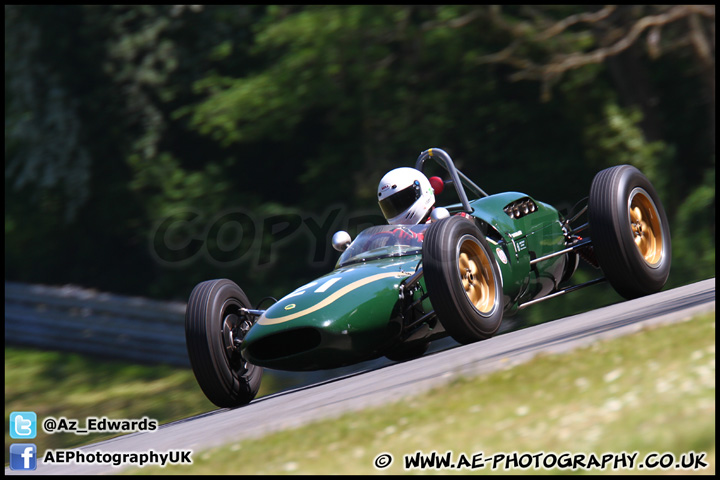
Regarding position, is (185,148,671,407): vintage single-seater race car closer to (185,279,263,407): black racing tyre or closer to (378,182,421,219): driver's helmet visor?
(185,279,263,407): black racing tyre

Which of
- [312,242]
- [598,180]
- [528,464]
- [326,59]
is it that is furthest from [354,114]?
[528,464]

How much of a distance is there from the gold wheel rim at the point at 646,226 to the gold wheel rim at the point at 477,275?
6.03 feet

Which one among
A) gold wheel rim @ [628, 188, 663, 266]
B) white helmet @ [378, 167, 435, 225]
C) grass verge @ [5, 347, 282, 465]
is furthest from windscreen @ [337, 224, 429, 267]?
grass verge @ [5, 347, 282, 465]

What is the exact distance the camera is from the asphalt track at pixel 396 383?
5.57 m

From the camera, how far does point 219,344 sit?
7578 millimetres

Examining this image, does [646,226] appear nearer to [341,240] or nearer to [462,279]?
[462,279]

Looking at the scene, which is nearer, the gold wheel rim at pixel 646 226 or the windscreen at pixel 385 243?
the windscreen at pixel 385 243

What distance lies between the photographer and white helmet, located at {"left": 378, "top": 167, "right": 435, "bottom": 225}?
8555mm

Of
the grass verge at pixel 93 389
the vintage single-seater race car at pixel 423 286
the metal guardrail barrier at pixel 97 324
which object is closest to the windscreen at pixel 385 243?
the vintage single-seater race car at pixel 423 286

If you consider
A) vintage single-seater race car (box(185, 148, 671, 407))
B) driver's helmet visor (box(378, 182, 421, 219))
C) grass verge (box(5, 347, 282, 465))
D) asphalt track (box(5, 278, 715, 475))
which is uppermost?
driver's helmet visor (box(378, 182, 421, 219))

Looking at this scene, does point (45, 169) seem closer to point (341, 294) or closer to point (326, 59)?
point (326, 59)

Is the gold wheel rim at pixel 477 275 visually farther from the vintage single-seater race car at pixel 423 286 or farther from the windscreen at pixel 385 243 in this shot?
the windscreen at pixel 385 243

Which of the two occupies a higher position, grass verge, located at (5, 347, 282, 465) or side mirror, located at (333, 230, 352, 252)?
side mirror, located at (333, 230, 352, 252)

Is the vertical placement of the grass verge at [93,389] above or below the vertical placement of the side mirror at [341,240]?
below
